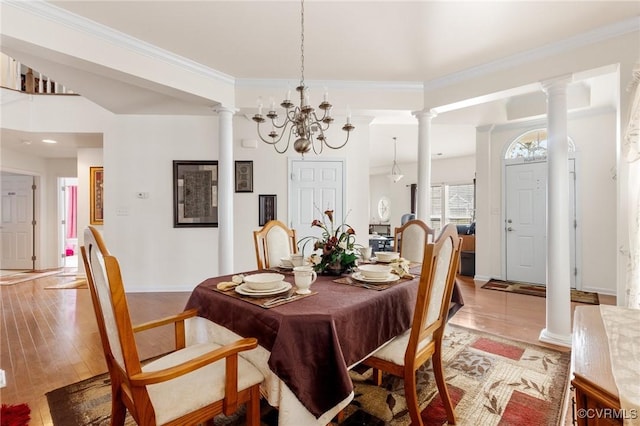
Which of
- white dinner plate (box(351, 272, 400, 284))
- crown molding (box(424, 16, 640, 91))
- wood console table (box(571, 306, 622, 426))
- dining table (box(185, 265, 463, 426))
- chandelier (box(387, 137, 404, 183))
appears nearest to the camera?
wood console table (box(571, 306, 622, 426))

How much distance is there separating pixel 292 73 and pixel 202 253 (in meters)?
2.88

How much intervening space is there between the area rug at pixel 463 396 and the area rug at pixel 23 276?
4.82 meters

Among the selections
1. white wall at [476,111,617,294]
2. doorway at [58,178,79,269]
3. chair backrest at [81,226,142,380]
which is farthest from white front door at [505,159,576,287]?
doorway at [58,178,79,269]

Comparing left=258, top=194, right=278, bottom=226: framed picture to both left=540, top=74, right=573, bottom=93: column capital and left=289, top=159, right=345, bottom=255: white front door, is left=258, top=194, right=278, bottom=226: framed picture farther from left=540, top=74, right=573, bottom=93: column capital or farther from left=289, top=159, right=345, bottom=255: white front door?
left=540, top=74, right=573, bottom=93: column capital

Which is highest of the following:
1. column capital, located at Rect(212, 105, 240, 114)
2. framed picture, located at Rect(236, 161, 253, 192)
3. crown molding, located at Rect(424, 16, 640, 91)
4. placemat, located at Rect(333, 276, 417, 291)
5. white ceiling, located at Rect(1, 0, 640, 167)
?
white ceiling, located at Rect(1, 0, 640, 167)

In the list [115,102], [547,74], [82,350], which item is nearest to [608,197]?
[547,74]

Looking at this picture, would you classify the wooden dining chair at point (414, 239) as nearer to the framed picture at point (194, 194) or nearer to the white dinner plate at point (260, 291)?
the white dinner plate at point (260, 291)

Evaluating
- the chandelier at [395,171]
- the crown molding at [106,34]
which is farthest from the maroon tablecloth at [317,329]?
the chandelier at [395,171]

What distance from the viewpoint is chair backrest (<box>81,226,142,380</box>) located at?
3.31 feet

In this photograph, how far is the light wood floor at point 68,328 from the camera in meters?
2.12

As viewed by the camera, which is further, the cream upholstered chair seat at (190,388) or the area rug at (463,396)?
the area rug at (463,396)

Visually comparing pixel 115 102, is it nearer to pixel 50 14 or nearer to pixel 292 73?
pixel 50 14

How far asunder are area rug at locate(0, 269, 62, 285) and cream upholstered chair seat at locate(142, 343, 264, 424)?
5.95 meters

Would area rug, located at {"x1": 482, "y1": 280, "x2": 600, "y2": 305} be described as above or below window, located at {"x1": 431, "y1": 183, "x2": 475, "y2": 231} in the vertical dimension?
below
